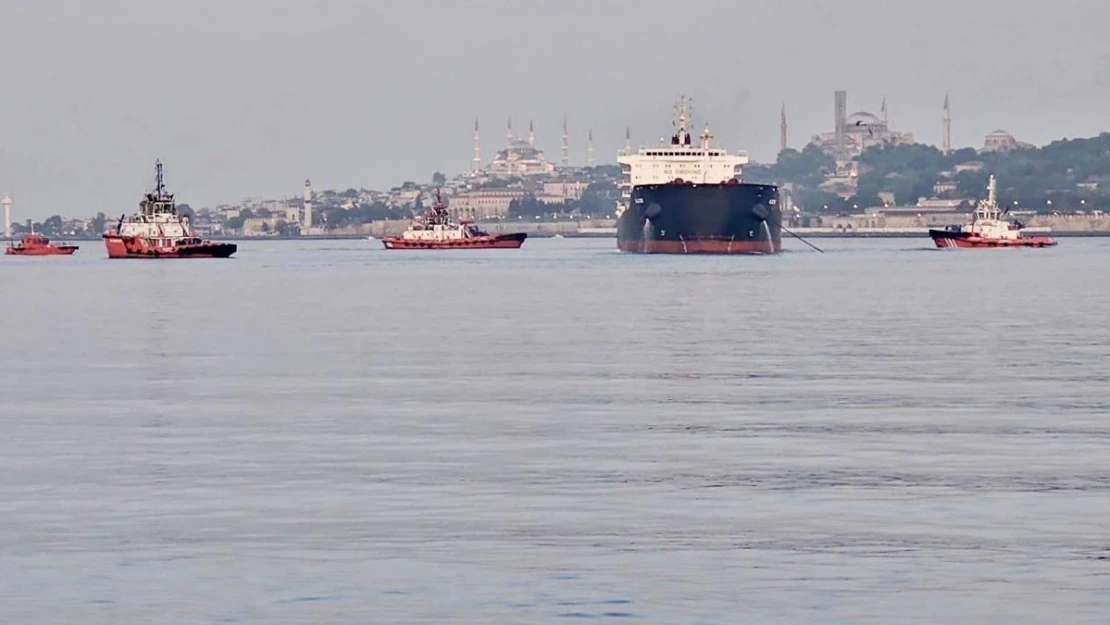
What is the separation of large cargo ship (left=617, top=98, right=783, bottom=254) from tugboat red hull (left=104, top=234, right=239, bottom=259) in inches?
1200

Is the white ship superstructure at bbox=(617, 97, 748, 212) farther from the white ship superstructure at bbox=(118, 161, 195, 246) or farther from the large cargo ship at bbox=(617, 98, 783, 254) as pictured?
the white ship superstructure at bbox=(118, 161, 195, 246)

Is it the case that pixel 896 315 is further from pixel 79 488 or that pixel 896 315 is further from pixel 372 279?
pixel 372 279

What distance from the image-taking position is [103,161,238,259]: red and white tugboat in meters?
169

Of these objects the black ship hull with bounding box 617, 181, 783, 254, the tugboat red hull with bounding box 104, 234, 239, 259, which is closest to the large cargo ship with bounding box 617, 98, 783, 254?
the black ship hull with bounding box 617, 181, 783, 254

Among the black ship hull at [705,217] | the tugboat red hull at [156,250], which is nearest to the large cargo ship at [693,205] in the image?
the black ship hull at [705,217]

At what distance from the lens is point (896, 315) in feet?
208

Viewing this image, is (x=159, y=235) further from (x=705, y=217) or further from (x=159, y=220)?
(x=705, y=217)

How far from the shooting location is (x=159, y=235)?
171 meters

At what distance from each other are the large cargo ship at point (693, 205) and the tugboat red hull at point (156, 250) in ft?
100.0

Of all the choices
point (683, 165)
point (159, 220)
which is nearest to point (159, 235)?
point (159, 220)

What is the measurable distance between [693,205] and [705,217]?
2168 mm

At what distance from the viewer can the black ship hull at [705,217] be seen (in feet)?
474

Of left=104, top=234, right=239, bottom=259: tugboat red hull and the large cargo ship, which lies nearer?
the large cargo ship

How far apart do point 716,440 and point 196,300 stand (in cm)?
5330
